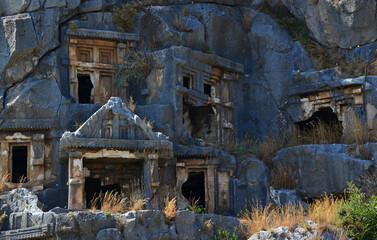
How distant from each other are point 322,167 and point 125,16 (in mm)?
8506

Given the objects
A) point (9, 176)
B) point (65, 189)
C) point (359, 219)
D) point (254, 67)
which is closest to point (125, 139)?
point (65, 189)

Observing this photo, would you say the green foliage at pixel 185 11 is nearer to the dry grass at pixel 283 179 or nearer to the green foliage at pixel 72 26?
the green foliage at pixel 72 26

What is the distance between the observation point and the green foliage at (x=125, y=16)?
20.7 metres

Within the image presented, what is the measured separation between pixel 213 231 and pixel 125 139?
3.58 metres

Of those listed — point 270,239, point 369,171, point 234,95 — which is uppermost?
point 234,95

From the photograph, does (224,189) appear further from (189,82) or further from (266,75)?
(266,75)

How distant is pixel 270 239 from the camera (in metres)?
12.4

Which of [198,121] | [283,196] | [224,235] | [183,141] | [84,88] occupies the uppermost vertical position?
[84,88]

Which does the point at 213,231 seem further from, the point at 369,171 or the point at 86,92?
the point at 86,92

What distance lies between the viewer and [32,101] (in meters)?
19.0

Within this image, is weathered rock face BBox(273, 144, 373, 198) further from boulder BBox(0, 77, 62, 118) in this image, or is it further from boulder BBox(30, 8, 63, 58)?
boulder BBox(30, 8, 63, 58)

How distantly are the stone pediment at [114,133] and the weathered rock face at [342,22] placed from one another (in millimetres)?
8104

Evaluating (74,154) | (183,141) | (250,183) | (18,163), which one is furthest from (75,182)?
(18,163)

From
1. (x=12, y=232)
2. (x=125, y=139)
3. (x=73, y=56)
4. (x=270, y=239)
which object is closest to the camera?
(x=270, y=239)
